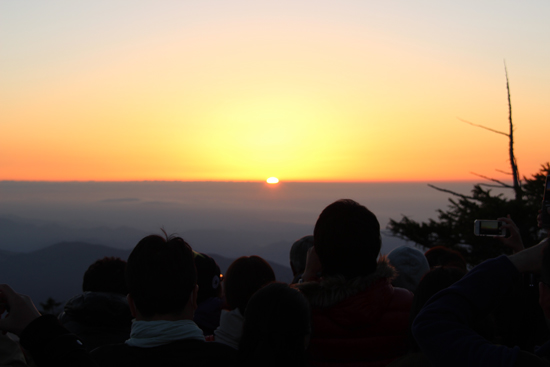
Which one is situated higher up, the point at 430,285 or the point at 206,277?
the point at 430,285

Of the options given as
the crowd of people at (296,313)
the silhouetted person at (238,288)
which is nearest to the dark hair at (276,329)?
the crowd of people at (296,313)

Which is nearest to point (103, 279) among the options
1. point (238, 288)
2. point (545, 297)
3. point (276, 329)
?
point (238, 288)

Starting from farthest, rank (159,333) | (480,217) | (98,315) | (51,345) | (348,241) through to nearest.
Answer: (480,217) → (98,315) → (348,241) → (159,333) → (51,345)

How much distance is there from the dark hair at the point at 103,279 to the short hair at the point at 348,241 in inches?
71.1

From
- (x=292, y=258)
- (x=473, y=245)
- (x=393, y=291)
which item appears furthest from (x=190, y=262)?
(x=473, y=245)

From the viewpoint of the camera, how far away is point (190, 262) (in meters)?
2.17

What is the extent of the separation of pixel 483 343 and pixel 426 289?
3.28 feet

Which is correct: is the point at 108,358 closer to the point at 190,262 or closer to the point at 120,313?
the point at 190,262

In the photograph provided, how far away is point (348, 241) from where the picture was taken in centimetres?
232

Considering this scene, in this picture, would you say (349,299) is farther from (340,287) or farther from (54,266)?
(54,266)

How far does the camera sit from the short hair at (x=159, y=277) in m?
2.06

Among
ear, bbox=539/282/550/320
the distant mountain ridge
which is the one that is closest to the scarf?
ear, bbox=539/282/550/320

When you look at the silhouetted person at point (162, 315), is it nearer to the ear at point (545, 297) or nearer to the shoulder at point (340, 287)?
the shoulder at point (340, 287)

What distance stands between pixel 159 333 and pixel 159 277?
0.87 feet
